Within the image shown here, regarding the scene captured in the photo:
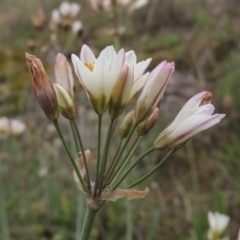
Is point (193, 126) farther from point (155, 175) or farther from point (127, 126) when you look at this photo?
point (155, 175)

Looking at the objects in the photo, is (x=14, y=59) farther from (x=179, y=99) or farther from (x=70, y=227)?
(x=70, y=227)

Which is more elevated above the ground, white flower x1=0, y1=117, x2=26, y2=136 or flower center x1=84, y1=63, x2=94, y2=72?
flower center x1=84, y1=63, x2=94, y2=72

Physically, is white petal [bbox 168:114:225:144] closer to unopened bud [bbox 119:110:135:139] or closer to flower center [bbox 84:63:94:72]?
unopened bud [bbox 119:110:135:139]

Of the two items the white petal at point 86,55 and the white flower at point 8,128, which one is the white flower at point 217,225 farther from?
the white flower at point 8,128

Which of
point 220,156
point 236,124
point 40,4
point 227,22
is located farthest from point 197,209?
point 40,4

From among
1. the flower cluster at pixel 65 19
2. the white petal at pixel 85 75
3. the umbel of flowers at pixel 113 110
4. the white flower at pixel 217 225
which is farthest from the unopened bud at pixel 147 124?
the flower cluster at pixel 65 19

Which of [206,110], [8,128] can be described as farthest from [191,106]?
[8,128]

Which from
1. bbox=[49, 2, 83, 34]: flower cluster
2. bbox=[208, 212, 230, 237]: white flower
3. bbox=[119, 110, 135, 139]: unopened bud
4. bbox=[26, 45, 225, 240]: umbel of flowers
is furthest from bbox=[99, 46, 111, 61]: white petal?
bbox=[49, 2, 83, 34]: flower cluster
